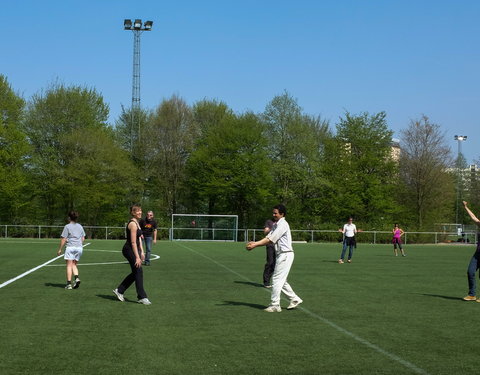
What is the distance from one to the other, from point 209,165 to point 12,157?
18282 millimetres

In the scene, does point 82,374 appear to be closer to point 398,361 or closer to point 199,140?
point 398,361

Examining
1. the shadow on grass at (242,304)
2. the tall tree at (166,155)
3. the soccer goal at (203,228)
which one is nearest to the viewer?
the shadow on grass at (242,304)

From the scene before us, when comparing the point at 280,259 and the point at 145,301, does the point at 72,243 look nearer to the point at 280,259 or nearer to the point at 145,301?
the point at 145,301

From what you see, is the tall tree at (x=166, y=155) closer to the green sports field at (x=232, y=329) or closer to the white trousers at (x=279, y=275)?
the green sports field at (x=232, y=329)

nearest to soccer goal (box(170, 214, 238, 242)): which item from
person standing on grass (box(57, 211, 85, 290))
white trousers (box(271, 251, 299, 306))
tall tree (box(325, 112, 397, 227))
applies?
tall tree (box(325, 112, 397, 227))

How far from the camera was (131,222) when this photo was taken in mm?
12141

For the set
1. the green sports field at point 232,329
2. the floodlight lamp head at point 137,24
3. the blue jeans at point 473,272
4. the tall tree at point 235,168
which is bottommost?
the green sports field at point 232,329

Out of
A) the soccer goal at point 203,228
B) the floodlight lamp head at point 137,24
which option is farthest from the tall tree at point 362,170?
the floodlight lamp head at point 137,24

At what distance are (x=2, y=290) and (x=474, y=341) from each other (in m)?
9.81

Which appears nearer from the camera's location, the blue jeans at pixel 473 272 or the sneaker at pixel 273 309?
the sneaker at pixel 273 309

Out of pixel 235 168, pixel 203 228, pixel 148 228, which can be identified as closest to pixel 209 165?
pixel 235 168

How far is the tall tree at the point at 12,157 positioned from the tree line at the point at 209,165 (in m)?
0.11

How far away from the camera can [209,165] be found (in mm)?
61875

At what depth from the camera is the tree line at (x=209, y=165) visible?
191 ft
